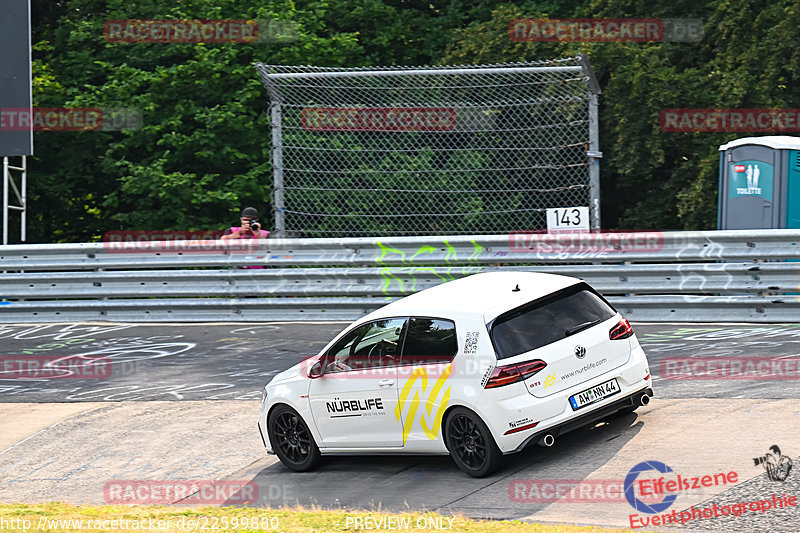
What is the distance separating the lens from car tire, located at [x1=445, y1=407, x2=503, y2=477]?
8.24 m

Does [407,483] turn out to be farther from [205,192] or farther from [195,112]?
[195,112]

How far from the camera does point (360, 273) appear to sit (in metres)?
14.6

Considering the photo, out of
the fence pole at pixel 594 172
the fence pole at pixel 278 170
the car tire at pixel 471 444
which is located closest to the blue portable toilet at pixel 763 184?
the fence pole at pixel 594 172

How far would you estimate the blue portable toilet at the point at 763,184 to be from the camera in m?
14.7

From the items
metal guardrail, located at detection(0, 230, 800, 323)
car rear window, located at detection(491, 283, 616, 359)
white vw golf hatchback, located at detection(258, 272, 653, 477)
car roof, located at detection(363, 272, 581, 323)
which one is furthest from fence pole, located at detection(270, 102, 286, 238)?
car rear window, located at detection(491, 283, 616, 359)

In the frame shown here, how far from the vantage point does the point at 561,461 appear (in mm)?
8469

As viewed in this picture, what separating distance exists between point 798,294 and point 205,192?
10894 millimetres

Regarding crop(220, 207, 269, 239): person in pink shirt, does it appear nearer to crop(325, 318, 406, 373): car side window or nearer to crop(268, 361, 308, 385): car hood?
crop(268, 361, 308, 385): car hood

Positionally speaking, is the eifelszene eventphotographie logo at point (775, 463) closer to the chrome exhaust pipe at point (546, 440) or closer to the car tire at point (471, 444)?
the chrome exhaust pipe at point (546, 440)

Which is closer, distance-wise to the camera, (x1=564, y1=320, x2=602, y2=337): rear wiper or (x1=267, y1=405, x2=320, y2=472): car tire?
(x1=564, y1=320, x2=602, y2=337): rear wiper

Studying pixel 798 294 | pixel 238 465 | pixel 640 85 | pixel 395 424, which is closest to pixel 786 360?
pixel 798 294

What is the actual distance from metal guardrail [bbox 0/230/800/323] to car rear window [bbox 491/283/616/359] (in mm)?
4354

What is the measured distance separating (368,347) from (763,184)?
789 cm

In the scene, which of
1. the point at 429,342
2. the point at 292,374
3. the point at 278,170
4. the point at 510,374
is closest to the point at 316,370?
the point at 292,374
